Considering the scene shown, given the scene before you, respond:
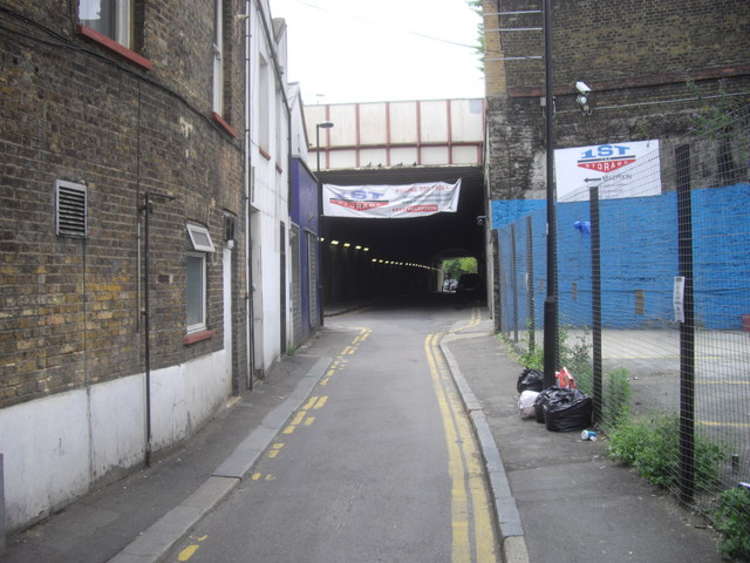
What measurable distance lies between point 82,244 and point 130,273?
2.72 ft

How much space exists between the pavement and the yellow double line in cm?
15

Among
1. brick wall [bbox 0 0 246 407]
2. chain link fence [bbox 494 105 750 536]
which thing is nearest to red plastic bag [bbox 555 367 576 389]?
chain link fence [bbox 494 105 750 536]

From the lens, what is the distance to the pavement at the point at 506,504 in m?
4.61

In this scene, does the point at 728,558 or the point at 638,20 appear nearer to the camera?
the point at 728,558

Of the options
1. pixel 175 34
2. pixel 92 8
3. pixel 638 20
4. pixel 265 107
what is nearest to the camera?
pixel 92 8

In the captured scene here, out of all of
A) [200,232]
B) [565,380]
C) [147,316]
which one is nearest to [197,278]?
[200,232]

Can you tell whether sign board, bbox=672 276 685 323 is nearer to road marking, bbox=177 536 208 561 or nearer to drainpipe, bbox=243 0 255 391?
road marking, bbox=177 536 208 561

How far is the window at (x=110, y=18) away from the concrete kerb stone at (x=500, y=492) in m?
5.67

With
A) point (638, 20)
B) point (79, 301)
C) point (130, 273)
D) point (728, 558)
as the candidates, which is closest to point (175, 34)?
point (130, 273)

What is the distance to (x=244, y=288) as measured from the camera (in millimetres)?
10984

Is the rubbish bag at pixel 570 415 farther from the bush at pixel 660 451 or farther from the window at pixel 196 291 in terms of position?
the window at pixel 196 291

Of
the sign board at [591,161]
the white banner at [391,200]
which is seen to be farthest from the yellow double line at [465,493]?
the white banner at [391,200]

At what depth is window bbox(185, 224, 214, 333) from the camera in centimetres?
826

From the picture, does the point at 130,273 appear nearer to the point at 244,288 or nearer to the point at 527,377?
the point at 244,288
